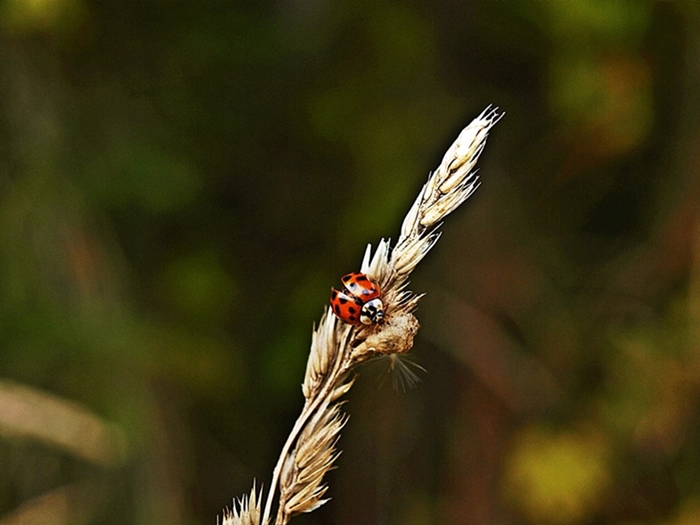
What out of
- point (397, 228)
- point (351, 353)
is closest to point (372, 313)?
point (351, 353)

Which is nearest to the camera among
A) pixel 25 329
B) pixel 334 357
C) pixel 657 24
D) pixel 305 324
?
pixel 334 357

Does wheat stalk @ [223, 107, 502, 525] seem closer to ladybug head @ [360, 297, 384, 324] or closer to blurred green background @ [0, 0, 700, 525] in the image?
ladybug head @ [360, 297, 384, 324]

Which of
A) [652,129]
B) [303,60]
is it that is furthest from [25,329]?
[652,129]

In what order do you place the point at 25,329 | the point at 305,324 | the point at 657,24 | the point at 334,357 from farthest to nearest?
1. the point at 305,324
2. the point at 657,24
3. the point at 25,329
4. the point at 334,357

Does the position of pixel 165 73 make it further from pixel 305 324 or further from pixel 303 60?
pixel 305 324

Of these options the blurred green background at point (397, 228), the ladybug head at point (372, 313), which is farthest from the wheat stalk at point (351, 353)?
the blurred green background at point (397, 228)

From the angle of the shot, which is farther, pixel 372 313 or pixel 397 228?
pixel 397 228

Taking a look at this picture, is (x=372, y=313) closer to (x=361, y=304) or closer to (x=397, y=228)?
(x=361, y=304)
